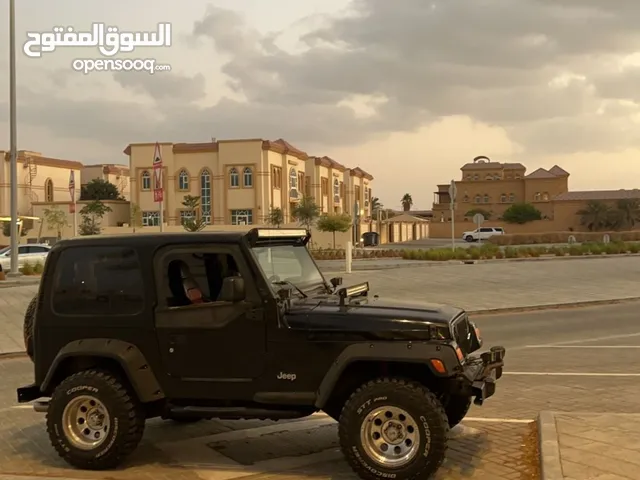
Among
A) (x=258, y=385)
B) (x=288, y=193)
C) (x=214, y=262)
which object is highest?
(x=288, y=193)

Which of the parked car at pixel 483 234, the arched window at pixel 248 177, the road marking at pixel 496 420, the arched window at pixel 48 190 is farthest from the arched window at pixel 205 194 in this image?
the road marking at pixel 496 420

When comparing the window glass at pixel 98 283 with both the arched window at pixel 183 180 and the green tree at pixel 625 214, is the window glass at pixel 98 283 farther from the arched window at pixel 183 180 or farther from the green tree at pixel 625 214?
the green tree at pixel 625 214

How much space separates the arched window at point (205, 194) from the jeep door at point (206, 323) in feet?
217

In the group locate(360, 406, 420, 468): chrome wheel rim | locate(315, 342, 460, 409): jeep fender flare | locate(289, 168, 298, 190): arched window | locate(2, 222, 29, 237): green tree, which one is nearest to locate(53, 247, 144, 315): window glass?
locate(315, 342, 460, 409): jeep fender flare

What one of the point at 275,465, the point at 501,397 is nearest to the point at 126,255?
the point at 275,465

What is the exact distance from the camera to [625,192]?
95.4 m

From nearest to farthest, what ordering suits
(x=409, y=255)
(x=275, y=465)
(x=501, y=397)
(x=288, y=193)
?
(x=275, y=465) → (x=501, y=397) → (x=409, y=255) → (x=288, y=193)

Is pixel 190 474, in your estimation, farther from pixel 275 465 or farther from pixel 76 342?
pixel 76 342

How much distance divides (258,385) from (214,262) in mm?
1041

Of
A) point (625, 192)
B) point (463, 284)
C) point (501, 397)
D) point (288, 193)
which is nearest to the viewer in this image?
point (501, 397)

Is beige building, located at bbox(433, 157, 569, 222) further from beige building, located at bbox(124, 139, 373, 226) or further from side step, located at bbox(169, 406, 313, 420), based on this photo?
side step, located at bbox(169, 406, 313, 420)

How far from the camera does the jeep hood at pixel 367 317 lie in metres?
5.52

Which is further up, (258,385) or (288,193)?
(288,193)

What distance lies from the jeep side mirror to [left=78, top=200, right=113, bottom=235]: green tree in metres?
64.1
